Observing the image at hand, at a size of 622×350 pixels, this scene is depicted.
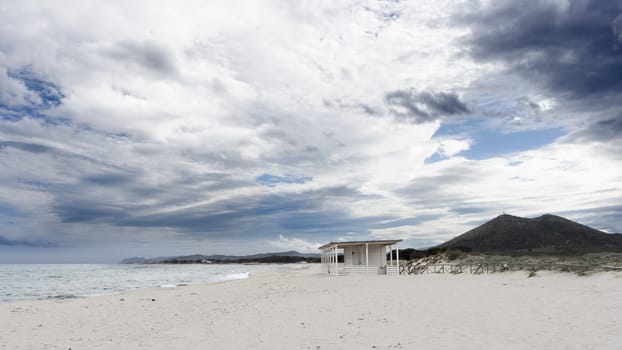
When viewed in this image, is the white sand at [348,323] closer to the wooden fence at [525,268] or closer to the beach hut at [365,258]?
the wooden fence at [525,268]

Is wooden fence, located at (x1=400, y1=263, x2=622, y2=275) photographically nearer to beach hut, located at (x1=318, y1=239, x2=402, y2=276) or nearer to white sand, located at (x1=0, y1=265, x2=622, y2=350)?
beach hut, located at (x1=318, y1=239, x2=402, y2=276)

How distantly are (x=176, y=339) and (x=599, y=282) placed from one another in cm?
1754

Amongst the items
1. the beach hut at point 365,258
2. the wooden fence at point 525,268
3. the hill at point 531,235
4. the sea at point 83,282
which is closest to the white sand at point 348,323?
the wooden fence at point 525,268

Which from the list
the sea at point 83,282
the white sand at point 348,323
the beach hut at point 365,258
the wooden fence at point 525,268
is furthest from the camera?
the beach hut at point 365,258

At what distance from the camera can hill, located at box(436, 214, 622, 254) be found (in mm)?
74688

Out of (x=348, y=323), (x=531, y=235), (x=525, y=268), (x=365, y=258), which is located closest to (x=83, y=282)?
(x=365, y=258)

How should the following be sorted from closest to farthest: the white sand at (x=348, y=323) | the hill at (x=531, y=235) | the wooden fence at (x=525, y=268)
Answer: the white sand at (x=348, y=323) < the wooden fence at (x=525, y=268) < the hill at (x=531, y=235)

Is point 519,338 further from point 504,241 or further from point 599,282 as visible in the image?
point 504,241

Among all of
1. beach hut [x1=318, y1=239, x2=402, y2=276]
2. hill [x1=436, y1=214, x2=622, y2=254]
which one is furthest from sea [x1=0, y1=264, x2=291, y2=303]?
hill [x1=436, y1=214, x2=622, y2=254]

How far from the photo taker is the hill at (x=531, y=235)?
74688 mm

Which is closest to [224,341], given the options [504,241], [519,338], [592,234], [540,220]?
[519,338]

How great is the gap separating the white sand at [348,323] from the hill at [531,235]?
6183 centimetres

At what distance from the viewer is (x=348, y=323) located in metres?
10.1

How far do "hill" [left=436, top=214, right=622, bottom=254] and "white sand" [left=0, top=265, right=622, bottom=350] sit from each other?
61.8 meters
